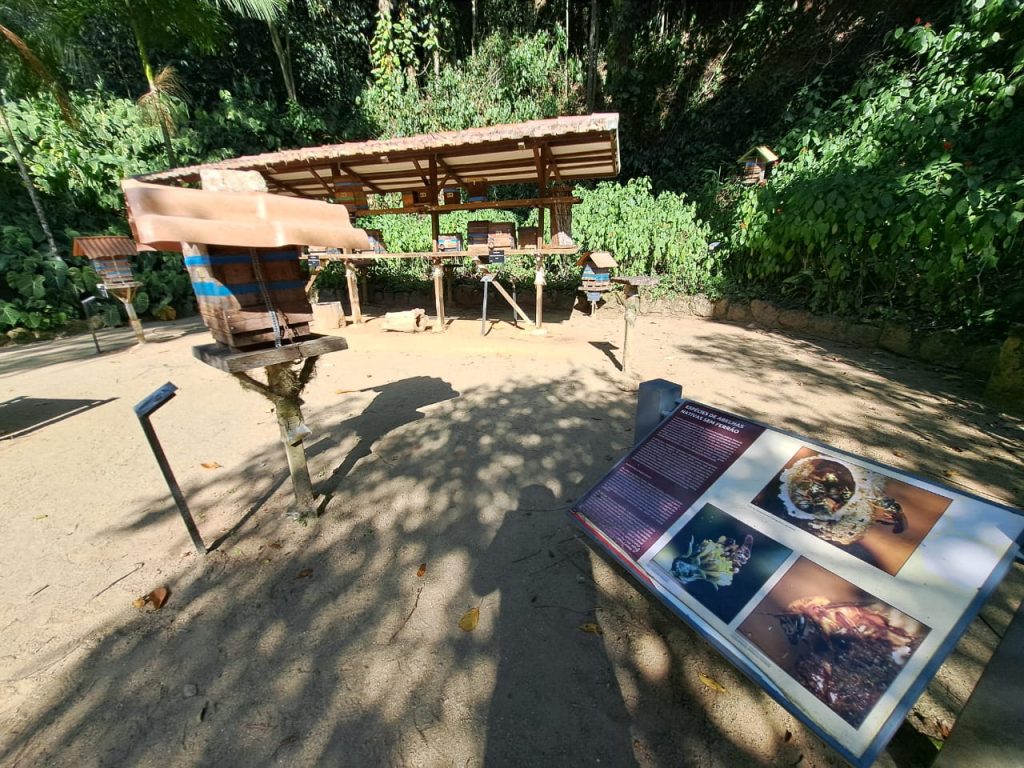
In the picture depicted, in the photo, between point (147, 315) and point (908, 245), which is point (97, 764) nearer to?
point (908, 245)

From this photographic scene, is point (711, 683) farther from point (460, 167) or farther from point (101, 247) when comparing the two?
point (101, 247)

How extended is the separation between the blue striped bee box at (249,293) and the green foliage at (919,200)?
725cm

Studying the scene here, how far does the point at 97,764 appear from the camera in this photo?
151 cm

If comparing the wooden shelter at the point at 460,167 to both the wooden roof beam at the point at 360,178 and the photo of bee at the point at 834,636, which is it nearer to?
the wooden roof beam at the point at 360,178

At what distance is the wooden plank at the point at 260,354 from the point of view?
7.04ft

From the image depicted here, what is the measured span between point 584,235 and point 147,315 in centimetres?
1149

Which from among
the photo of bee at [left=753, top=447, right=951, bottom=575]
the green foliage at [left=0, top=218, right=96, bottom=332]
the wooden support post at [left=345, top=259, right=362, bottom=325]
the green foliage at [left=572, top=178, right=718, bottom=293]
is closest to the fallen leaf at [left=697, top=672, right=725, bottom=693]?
the photo of bee at [left=753, top=447, right=951, bottom=575]

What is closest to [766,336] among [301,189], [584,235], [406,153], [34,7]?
[584,235]

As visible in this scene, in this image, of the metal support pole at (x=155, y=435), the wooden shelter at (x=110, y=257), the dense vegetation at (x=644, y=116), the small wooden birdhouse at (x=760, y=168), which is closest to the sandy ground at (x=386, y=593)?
the metal support pole at (x=155, y=435)

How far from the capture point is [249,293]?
2242 mm

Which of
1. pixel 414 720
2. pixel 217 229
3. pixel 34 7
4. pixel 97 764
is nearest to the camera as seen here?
pixel 97 764

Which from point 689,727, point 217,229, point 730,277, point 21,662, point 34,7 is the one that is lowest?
point 689,727

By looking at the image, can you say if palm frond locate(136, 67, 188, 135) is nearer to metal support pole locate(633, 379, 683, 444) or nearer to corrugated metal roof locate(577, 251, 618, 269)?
corrugated metal roof locate(577, 251, 618, 269)

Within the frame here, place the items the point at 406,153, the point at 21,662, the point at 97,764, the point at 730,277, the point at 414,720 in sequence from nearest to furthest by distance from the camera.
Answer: the point at 97,764 < the point at 414,720 < the point at 21,662 < the point at 406,153 < the point at 730,277
